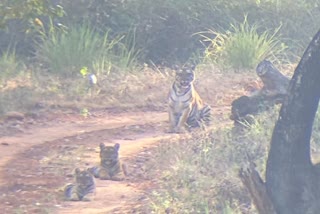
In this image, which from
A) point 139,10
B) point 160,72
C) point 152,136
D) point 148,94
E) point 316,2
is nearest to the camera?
point 152,136

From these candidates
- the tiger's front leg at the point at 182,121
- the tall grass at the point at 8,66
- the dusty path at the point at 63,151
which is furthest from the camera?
Answer: the tall grass at the point at 8,66

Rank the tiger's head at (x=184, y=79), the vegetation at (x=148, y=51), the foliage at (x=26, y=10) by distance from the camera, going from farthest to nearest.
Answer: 1. the tiger's head at (x=184, y=79)
2. the vegetation at (x=148, y=51)
3. the foliage at (x=26, y=10)

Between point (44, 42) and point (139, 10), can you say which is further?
point (139, 10)

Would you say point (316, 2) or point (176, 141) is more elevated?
point (316, 2)

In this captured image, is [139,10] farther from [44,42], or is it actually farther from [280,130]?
[280,130]

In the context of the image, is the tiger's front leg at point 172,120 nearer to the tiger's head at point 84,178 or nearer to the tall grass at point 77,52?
the tall grass at point 77,52

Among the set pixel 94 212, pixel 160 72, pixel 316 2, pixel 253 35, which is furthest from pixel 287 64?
pixel 94 212

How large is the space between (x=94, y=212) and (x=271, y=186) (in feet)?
6.30

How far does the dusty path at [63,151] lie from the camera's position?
31.0 feet

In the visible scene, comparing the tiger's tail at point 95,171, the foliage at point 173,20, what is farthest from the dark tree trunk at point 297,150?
the foliage at point 173,20

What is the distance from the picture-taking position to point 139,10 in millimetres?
19484

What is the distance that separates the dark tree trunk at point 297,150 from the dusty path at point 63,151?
189 cm

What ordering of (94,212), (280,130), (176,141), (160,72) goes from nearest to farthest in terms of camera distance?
1. (280,130)
2. (94,212)
3. (176,141)
4. (160,72)

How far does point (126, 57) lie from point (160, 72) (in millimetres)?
635
